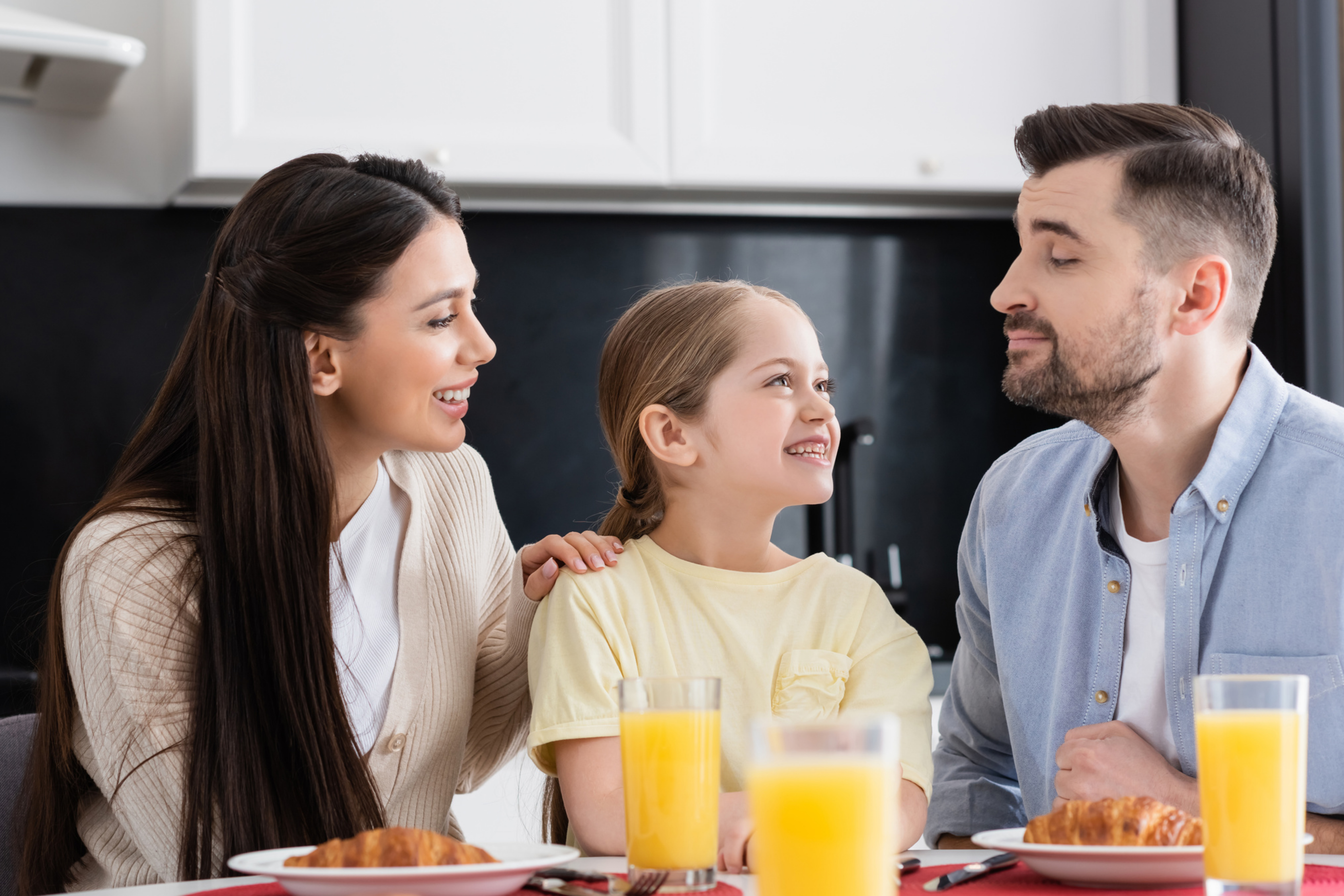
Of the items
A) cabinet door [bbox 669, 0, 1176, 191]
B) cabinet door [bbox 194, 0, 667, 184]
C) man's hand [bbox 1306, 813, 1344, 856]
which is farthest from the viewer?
cabinet door [bbox 669, 0, 1176, 191]

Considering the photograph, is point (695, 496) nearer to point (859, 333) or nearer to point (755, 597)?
point (755, 597)

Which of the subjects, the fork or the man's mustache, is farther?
the man's mustache

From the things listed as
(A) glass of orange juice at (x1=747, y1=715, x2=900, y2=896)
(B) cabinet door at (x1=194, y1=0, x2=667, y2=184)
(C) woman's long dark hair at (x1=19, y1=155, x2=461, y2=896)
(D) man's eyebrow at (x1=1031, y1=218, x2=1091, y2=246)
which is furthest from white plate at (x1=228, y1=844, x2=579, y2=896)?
(B) cabinet door at (x1=194, y1=0, x2=667, y2=184)

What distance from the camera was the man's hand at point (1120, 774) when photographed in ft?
3.99

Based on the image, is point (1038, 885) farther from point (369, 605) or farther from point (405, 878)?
point (369, 605)

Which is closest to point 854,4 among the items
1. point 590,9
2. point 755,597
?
point 590,9

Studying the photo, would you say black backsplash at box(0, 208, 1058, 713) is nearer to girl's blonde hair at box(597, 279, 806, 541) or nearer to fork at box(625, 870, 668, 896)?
girl's blonde hair at box(597, 279, 806, 541)

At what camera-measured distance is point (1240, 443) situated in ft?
4.45

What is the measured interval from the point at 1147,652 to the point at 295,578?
0.89 meters

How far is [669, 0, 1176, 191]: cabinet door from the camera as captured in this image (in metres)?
2.58

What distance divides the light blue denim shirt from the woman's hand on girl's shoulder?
46 cm

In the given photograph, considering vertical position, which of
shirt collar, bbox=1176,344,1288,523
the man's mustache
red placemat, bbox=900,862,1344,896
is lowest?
red placemat, bbox=900,862,1344,896

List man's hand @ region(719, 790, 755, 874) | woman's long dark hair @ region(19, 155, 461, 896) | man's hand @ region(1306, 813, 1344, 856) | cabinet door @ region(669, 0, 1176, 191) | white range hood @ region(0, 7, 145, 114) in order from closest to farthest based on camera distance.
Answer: man's hand @ region(719, 790, 755, 874) → man's hand @ region(1306, 813, 1344, 856) → woman's long dark hair @ region(19, 155, 461, 896) → white range hood @ region(0, 7, 145, 114) → cabinet door @ region(669, 0, 1176, 191)

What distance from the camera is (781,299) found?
1.56m
